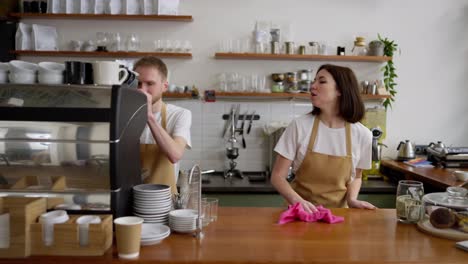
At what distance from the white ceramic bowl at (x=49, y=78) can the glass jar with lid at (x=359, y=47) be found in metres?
3.14

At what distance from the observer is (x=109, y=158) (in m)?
1.44

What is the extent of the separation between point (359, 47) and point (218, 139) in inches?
64.6

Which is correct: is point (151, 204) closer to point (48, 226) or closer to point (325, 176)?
point (48, 226)

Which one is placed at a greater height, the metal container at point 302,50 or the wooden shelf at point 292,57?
the metal container at point 302,50

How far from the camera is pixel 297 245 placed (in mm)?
1506

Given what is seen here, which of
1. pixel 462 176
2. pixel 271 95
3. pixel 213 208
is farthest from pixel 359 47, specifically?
pixel 213 208

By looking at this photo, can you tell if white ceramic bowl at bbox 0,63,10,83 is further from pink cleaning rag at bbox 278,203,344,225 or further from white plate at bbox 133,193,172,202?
pink cleaning rag at bbox 278,203,344,225

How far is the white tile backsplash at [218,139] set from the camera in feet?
13.3

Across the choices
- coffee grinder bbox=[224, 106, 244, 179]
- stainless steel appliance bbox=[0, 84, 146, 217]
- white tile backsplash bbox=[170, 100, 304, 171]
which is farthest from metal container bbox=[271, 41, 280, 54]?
stainless steel appliance bbox=[0, 84, 146, 217]

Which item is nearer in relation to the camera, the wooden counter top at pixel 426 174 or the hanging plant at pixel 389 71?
the wooden counter top at pixel 426 174

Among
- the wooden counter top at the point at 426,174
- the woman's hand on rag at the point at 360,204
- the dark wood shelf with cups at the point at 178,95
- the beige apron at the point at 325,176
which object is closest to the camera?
the woman's hand on rag at the point at 360,204

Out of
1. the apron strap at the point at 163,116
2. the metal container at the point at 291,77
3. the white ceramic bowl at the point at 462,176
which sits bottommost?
the white ceramic bowl at the point at 462,176

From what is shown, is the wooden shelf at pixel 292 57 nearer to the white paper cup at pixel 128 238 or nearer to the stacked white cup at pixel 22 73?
the stacked white cup at pixel 22 73

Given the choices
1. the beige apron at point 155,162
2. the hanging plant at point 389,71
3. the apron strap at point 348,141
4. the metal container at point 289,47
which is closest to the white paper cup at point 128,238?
the beige apron at point 155,162
